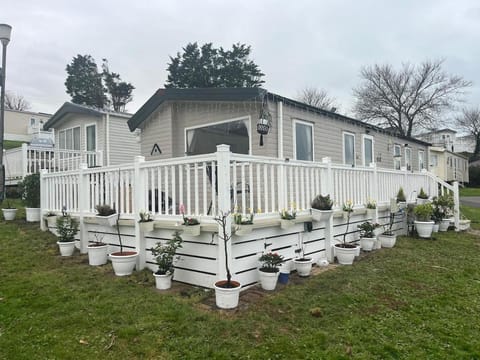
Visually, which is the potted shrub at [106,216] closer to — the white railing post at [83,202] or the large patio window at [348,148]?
the white railing post at [83,202]

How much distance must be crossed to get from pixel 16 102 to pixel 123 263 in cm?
3969

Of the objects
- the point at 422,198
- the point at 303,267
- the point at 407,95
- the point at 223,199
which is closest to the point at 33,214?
the point at 223,199

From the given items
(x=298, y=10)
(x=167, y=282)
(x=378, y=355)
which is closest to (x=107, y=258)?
(x=167, y=282)

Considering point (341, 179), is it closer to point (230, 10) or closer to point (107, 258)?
point (107, 258)

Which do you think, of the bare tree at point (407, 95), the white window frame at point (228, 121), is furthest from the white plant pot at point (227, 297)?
the bare tree at point (407, 95)

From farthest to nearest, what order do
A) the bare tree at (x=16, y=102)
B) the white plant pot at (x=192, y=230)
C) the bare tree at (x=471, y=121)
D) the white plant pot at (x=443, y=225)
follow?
the bare tree at (x=471, y=121) < the bare tree at (x=16, y=102) < the white plant pot at (x=443, y=225) < the white plant pot at (x=192, y=230)

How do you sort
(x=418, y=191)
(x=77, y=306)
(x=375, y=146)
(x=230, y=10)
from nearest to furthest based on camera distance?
(x=77, y=306)
(x=418, y=191)
(x=375, y=146)
(x=230, y=10)

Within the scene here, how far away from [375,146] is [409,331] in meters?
9.41

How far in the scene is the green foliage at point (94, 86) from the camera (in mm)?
32938

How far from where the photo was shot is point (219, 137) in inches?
313

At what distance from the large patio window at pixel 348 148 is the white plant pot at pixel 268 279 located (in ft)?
21.8

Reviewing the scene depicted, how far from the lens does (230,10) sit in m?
12.5

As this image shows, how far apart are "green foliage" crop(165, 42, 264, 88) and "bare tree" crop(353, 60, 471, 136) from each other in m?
9.57

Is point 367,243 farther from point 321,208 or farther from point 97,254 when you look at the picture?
point 97,254
